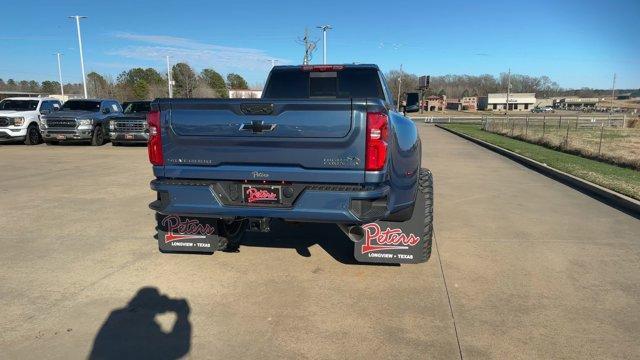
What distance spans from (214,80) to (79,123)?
7640 cm

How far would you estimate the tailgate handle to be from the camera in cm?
362

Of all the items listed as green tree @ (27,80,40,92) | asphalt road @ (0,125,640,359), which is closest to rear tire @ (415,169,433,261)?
asphalt road @ (0,125,640,359)

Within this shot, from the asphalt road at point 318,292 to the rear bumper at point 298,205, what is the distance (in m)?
0.77

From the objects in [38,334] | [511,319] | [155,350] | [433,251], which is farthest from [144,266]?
[511,319]

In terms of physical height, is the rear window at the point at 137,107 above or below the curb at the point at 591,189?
above

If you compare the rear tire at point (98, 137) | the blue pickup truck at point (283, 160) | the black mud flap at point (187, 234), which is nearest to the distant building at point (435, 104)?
the rear tire at point (98, 137)

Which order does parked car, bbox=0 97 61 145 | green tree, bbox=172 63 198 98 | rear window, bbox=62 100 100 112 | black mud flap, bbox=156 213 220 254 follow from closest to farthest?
black mud flap, bbox=156 213 220 254 < parked car, bbox=0 97 61 145 < rear window, bbox=62 100 100 112 < green tree, bbox=172 63 198 98

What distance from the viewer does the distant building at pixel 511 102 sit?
13300cm

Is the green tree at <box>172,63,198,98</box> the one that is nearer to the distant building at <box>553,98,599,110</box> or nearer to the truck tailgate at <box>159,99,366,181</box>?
the truck tailgate at <box>159,99,366,181</box>

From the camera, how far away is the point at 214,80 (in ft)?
297

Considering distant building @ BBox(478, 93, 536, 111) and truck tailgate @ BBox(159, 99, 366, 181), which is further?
distant building @ BBox(478, 93, 536, 111)

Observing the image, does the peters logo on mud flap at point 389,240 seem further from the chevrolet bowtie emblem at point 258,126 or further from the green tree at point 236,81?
the green tree at point 236,81

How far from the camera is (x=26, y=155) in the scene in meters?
14.5

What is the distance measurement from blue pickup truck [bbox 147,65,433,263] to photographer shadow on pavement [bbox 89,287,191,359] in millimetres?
799
